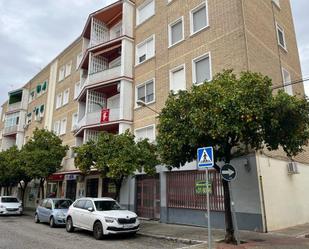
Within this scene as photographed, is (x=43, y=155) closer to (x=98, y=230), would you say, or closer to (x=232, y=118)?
(x=98, y=230)

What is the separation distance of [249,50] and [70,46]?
2200 cm

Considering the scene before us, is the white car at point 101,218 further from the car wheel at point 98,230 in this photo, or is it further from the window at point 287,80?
the window at point 287,80

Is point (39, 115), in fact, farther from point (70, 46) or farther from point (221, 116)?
point (221, 116)

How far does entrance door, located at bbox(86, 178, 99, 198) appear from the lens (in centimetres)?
2242

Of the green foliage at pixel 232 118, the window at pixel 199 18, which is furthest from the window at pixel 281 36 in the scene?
the green foliage at pixel 232 118

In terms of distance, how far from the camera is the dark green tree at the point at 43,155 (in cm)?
2361

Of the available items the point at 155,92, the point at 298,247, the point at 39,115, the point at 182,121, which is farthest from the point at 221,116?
the point at 39,115

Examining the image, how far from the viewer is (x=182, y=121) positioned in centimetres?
1071

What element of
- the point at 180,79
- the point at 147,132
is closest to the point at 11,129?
the point at 147,132

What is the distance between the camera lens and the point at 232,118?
370 inches

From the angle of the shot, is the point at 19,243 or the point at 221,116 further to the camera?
the point at 19,243

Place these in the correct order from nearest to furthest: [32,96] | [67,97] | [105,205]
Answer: [105,205] < [67,97] < [32,96]

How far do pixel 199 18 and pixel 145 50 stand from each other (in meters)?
5.04

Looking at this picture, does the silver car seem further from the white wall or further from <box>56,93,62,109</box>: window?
<box>56,93,62,109</box>: window
